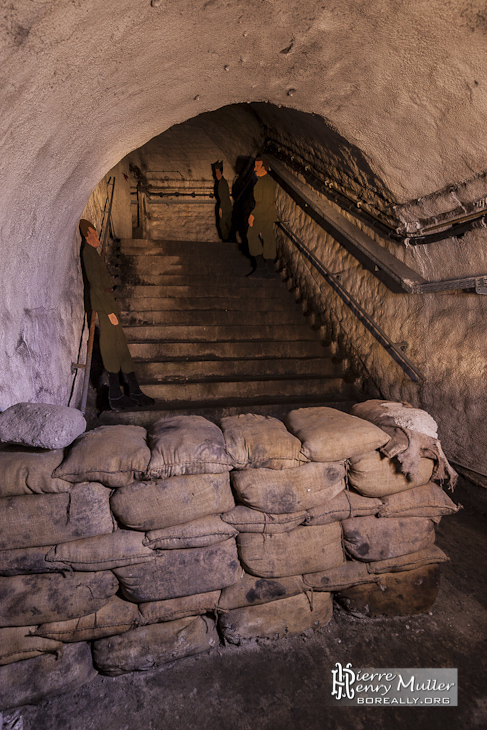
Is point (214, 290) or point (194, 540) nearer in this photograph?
point (194, 540)

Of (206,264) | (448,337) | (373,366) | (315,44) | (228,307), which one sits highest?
(315,44)

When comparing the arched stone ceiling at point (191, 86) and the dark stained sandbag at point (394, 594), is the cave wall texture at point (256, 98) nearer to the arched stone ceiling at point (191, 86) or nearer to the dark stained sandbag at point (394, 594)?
the arched stone ceiling at point (191, 86)

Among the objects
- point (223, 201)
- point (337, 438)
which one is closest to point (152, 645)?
point (337, 438)

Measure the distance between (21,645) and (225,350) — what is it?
2.53 meters

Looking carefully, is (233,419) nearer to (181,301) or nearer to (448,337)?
(448,337)

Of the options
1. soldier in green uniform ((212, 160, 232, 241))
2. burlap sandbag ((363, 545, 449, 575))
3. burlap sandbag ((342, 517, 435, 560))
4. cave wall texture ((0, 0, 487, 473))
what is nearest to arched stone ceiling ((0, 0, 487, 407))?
cave wall texture ((0, 0, 487, 473))

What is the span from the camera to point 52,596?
150cm

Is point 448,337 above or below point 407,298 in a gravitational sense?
below

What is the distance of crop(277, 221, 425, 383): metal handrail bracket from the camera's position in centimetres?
273

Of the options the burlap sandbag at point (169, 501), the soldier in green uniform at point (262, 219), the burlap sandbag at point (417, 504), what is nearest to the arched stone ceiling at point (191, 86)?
the burlap sandbag at point (169, 501)

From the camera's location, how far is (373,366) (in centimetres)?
321

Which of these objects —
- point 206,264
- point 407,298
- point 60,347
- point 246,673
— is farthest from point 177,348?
point 246,673

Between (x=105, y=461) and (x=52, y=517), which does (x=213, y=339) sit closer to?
(x=105, y=461)

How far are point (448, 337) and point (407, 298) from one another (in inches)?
17.9
